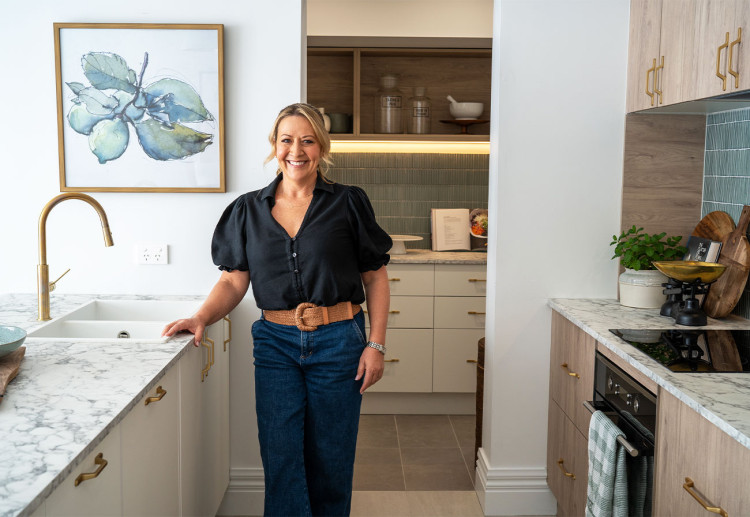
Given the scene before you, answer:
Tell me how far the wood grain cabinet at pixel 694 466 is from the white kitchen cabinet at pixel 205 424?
1.39 meters

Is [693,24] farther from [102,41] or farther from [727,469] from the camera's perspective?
[102,41]

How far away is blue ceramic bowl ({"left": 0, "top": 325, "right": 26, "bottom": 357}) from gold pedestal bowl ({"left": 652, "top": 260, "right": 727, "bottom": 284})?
1980mm

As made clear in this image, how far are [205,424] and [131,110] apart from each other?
1.24 m

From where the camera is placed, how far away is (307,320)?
2193 mm

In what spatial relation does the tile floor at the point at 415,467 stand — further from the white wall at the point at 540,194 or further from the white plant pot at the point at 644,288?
the white plant pot at the point at 644,288

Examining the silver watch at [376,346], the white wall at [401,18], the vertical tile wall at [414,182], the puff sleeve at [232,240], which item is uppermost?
the white wall at [401,18]

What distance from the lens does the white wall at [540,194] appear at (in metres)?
2.82

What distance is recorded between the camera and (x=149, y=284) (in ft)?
9.43

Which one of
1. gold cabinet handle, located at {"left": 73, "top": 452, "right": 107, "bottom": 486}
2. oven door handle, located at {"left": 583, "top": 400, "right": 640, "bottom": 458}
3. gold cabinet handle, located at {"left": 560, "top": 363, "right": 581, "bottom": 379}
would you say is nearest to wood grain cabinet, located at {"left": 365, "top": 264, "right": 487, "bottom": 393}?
gold cabinet handle, located at {"left": 560, "top": 363, "right": 581, "bottom": 379}

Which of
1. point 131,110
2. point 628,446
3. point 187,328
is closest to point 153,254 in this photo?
point 131,110

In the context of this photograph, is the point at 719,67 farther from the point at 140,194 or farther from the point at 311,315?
the point at 140,194

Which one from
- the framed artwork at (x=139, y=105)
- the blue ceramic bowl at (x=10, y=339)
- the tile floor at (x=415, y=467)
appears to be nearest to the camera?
the blue ceramic bowl at (x=10, y=339)

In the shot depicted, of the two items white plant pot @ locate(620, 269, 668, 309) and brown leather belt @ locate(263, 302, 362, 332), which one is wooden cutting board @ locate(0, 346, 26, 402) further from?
white plant pot @ locate(620, 269, 668, 309)

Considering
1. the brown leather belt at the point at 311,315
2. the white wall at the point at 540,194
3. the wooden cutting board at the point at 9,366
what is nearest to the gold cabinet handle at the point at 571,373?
the white wall at the point at 540,194
